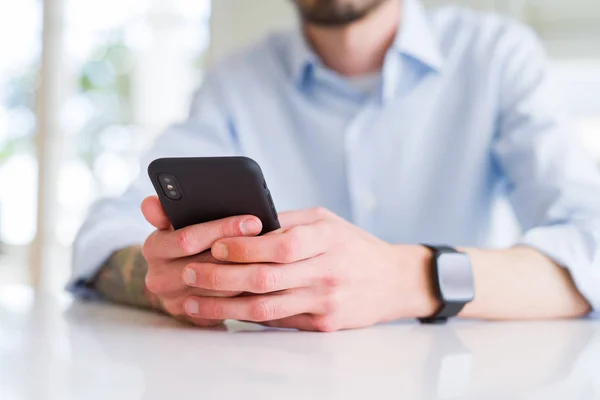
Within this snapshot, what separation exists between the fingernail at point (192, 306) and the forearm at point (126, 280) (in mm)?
158

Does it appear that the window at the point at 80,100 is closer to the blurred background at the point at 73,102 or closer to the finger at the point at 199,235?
the blurred background at the point at 73,102

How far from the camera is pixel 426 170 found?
4.69 feet

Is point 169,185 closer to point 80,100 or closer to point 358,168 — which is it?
point 358,168

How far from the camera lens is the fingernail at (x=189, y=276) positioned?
735 millimetres

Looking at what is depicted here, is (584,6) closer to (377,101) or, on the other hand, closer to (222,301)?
(377,101)

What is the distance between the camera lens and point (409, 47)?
1396 mm

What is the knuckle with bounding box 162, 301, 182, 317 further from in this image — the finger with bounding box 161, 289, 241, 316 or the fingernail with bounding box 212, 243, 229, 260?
the fingernail with bounding box 212, 243, 229, 260

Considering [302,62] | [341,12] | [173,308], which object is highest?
[341,12]

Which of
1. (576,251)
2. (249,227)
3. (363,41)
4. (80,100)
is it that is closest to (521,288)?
(576,251)

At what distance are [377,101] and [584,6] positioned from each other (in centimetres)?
94

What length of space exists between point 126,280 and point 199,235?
1.03 feet

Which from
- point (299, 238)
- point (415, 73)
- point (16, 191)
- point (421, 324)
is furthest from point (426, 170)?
point (16, 191)

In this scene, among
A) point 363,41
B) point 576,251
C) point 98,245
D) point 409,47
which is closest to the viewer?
point 576,251

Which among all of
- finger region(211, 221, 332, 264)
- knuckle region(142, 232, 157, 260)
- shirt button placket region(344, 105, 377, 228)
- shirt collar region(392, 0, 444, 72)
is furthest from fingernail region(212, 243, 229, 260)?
shirt collar region(392, 0, 444, 72)
